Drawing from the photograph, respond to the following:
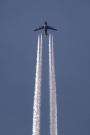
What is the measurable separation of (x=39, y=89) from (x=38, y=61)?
6824mm

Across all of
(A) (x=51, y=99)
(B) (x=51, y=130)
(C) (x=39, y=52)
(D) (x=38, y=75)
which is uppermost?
(C) (x=39, y=52)

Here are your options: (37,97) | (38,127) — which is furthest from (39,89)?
(38,127)

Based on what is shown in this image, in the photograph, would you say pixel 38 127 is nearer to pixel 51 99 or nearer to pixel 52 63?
pixel 51 99

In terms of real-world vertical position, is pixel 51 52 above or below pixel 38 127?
above

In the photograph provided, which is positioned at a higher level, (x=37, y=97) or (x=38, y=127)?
(x=37, y=97)

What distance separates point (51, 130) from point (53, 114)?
10.8 feet

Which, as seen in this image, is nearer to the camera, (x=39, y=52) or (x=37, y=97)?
(x=37, y=97)

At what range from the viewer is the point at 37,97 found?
3639 inches

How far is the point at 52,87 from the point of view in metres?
92.4

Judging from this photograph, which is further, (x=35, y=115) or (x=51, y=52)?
(x=51, y=52)

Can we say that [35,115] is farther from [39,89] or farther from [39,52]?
[39,52]

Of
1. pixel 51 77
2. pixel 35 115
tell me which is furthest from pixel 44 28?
pixel 35 115

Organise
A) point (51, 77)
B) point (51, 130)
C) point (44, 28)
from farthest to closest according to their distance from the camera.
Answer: point (44, 28), point (51, 77), point (51, 130)

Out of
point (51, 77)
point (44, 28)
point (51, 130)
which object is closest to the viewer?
point (51, 130)
